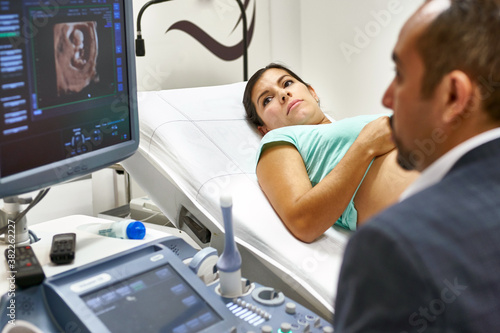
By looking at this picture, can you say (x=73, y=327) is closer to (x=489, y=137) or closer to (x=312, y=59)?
(x=489, y=137)

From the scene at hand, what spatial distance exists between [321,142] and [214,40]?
3.70 feet

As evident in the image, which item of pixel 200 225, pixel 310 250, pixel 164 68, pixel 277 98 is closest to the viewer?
pixel 310 250

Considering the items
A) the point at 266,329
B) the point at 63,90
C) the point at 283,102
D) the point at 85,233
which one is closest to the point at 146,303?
the point at 266,329

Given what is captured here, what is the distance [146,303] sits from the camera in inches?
43.4

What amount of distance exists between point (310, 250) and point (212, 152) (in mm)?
563

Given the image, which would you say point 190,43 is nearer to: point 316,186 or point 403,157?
point 316,186

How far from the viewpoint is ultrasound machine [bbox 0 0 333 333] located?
1071 millimetres

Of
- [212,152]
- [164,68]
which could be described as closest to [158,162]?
[212,152]

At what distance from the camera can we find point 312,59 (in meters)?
3.30

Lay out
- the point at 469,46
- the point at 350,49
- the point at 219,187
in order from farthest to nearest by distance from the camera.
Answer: the point at 350,49, the point at 219,187, the point at 469,46

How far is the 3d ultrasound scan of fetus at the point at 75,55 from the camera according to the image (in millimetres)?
1193

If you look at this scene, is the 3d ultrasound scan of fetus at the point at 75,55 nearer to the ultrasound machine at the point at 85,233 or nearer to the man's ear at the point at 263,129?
the ultrasound machine at the point at 85,233

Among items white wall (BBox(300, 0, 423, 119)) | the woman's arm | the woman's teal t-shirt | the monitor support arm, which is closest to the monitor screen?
the monitor support arm

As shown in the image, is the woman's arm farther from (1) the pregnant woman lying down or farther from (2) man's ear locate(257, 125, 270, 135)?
(2) man's ear locate(257, 125, 270, 135)
